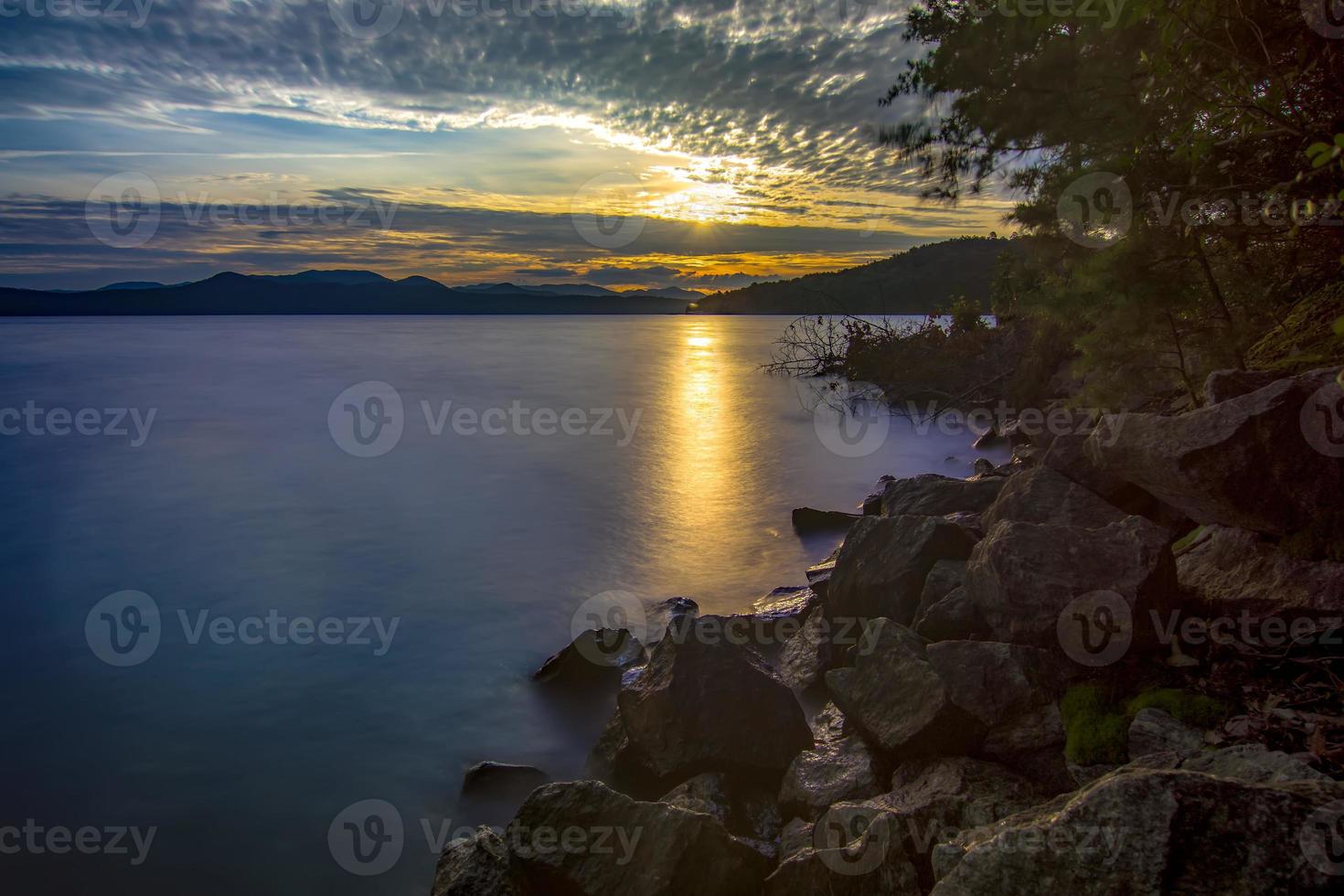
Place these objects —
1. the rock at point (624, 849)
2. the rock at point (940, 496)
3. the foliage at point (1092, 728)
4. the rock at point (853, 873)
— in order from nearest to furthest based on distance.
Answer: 1. the rock at point (853, 873)
2. the rock at point (624, 849)
3. the foliage at point (1092, 728)
4. the rock at point (940, 496)

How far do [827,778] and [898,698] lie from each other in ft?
3.03

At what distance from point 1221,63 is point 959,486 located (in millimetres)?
6962

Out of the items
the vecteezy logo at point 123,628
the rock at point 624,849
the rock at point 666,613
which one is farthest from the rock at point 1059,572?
the vecteezy logo at point 123,628

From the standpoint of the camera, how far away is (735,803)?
6289 millimetres

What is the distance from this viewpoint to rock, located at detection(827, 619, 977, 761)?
5668mm

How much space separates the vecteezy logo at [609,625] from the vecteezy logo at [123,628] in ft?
21.3

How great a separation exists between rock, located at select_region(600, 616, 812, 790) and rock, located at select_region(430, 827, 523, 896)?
1.91 m

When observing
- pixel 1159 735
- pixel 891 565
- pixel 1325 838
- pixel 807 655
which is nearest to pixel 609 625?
pixel 807 655

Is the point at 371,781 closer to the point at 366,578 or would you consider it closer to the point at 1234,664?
the point at 366,578

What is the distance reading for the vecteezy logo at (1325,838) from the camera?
9.54 feet

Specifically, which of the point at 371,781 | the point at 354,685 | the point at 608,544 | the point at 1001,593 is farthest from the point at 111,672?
the point at 1001,593

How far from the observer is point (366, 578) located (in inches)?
531

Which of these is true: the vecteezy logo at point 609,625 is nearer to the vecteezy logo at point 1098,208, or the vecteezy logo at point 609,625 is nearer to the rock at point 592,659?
the rock at point 592,659

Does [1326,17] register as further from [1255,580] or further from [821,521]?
[821,521]
